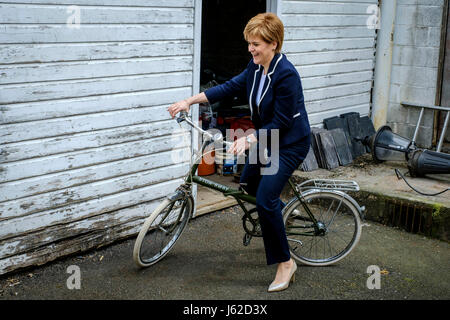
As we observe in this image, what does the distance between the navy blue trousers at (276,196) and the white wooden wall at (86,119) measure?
156cm

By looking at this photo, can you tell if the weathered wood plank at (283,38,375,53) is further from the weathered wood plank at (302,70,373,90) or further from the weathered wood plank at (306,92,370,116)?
the weathered wood plank at (306,92,370,116)

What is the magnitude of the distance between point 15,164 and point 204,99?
1734mm

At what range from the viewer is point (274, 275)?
17.3 ft

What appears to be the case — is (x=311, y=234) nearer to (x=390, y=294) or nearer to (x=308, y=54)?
(x=390, y=294)

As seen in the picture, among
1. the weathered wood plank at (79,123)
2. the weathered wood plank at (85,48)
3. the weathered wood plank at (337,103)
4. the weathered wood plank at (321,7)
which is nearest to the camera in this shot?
the weathered wood plank at (85,48)

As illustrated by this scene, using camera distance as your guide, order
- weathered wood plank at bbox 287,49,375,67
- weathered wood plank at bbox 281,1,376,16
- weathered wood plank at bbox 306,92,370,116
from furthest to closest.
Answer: weathered wood plank at bbox 306,92,370,116 < weathered wood plank at bbox 287,49,375,67 < weathered wood plank at bbox 281,1,376,16

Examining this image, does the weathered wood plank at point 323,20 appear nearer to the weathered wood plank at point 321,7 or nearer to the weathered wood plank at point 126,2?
the weathered wood plank at point 321,7

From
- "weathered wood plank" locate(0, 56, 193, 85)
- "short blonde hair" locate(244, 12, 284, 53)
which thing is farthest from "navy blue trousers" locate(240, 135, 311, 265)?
"weathered wood plank" locate(0, 56, 193, 85)

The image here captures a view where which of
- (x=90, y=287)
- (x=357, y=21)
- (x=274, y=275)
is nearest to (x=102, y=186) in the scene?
(x=90, y=287)

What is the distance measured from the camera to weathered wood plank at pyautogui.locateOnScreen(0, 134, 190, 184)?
4.96 m

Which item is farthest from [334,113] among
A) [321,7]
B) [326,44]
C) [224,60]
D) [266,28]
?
[266,28]

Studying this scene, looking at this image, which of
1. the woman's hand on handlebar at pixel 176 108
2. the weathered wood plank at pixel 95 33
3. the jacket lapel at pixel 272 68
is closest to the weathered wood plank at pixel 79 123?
the weathered wood plank at pixel 95 33

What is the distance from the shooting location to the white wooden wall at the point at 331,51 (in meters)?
7.58

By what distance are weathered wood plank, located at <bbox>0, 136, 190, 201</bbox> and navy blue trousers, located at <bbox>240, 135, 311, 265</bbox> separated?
4.99 feet
